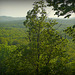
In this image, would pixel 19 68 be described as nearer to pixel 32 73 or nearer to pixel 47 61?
pixel 32 73

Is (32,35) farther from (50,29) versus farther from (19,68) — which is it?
(19,68)

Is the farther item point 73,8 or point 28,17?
point 28,17

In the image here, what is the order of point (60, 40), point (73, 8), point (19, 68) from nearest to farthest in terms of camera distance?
point (73, 8) < point (60, 40) < point (19, 68)

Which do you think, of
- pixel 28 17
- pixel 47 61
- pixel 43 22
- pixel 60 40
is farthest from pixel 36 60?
pixel 28 17

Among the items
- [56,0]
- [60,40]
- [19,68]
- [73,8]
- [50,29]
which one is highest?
[56,0]

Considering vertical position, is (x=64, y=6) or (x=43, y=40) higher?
(x=64, y=6)

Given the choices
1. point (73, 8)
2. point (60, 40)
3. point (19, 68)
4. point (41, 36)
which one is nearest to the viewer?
point (73, 8)

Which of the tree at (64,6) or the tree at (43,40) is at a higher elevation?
the tree at (64,6)

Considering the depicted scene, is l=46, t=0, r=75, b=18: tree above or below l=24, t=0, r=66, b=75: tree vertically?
above

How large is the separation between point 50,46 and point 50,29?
5.42 ft

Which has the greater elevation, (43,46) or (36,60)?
(43,46)

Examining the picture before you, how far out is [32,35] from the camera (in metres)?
9.64

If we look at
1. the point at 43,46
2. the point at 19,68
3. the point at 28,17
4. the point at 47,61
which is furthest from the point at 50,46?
the point at 19,68

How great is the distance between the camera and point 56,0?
21.7ft
